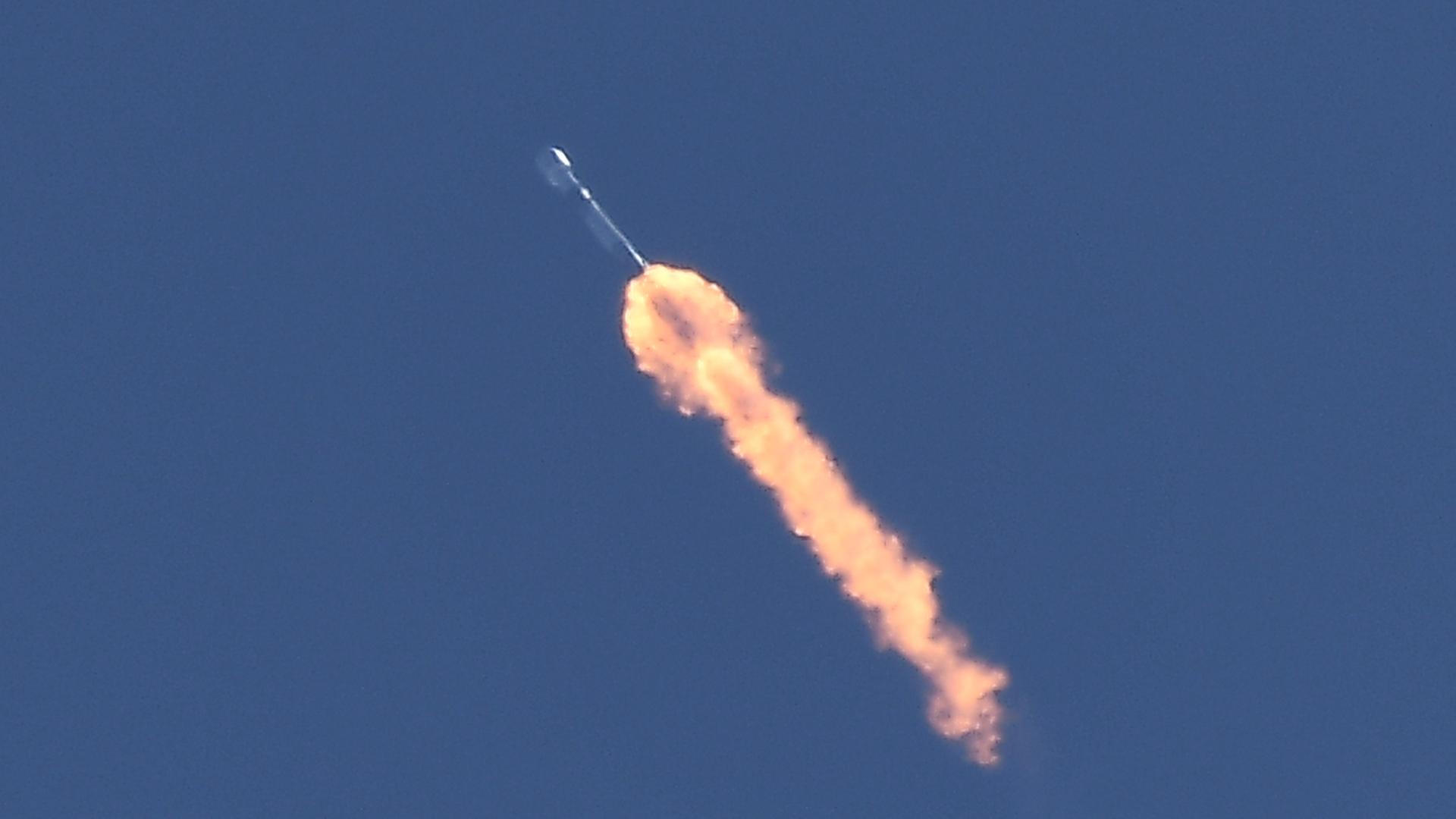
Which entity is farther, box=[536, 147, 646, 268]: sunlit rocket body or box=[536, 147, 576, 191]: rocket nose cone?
box=[536, 147, 576, 191]: rocket nose cone

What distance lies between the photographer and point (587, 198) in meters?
95.0

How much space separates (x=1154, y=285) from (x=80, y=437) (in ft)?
186

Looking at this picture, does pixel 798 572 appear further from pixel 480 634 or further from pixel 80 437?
pixel 80 437

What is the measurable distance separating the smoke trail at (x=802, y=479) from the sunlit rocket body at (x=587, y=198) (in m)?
2.00

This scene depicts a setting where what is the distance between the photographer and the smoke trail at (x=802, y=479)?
93.2 meters

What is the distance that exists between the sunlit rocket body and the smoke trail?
78.9 inches

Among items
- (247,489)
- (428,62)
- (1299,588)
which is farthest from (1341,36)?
(247,489)

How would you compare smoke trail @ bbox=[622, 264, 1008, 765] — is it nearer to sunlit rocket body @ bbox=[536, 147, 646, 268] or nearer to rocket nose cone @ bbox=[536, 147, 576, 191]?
sunlit rocket body @ bbox=[536, 147, 646, 268]

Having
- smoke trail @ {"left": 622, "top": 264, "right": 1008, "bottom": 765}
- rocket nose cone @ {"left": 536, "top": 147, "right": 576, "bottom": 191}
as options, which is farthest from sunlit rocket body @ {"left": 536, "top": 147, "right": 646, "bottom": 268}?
smoke trail @ {"left": 622, "top": 264, "right": 1008, "bottom": 765}

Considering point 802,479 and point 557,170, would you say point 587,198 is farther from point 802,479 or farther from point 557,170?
point 802,479

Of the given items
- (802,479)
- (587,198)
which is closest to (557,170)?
(587,198)

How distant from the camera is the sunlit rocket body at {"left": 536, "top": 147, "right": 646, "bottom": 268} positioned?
9450cm

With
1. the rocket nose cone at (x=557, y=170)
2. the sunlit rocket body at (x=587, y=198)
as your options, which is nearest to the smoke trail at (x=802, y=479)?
the sunlit rocket body at (x=587, y=198)

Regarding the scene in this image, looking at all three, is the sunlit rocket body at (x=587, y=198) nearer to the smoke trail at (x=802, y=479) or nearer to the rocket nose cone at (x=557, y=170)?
the rocket nose cone at (x=557, y=170)
